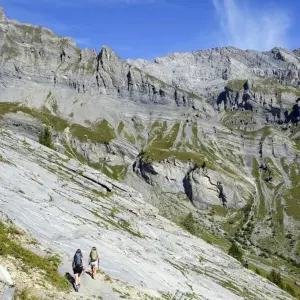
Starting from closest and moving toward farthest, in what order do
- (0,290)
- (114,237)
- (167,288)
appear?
(0,290)
(167,288)
(114,237)

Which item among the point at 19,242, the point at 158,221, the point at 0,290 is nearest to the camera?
the point at 0,290

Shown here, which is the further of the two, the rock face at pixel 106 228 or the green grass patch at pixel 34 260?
the rock face at pixel 106 228

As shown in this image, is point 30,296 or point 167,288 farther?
point 167,288

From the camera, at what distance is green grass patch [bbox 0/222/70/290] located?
883 inches

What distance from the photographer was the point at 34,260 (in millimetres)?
23469

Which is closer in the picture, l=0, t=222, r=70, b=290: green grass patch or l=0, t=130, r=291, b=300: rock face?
l=0, t=222, r=70, b=290: green grass patch

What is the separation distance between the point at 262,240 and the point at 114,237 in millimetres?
159288

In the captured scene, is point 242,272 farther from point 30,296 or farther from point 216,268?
point 30,296

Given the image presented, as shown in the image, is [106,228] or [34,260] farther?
[106,228]

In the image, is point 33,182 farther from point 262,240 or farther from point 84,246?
point 262,240

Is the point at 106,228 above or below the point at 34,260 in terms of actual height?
below

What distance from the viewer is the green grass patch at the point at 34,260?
73.6 ft

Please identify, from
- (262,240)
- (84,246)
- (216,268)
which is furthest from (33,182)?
(262,240)

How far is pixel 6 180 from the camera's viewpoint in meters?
47.1
